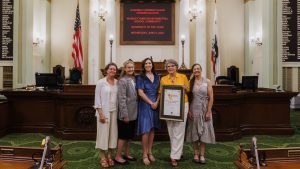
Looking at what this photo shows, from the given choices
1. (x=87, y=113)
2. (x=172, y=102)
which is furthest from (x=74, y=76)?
(x=172, y=102)

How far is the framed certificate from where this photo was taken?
255 cm

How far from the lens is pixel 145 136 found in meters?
2.72

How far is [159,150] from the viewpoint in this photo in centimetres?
335

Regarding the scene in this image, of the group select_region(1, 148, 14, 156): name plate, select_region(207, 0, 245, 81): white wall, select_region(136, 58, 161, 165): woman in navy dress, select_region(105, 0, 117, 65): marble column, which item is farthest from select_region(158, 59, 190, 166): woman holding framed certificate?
select_region(207, 0, 245, 81): white wall

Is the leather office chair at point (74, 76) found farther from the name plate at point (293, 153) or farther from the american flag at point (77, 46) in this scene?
the name plate at point (293, 153)

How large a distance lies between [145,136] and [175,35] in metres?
6.96

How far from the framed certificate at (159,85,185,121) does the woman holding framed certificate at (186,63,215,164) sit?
0.30 meters

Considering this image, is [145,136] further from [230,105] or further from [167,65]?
[230,105]

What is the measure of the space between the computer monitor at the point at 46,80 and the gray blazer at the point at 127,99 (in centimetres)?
299

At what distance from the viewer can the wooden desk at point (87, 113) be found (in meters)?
3.85

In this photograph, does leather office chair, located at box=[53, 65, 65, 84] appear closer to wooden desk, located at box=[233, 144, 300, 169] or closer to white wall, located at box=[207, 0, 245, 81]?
white wall, located at box=[207, 0, 245, 81]

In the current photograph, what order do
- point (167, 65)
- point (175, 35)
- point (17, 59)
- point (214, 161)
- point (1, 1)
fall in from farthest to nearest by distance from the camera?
1. point (175, 35)
2. point (1, 1)
3. point (17, 59)
4. point (214, 161)
5. point (167, 65)

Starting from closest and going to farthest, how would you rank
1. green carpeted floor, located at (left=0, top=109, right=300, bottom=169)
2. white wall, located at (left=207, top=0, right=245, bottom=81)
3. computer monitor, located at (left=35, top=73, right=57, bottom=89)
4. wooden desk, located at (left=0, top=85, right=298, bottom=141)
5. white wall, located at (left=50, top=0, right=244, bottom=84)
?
1. green carpeted floor, located at (left=0, top=109, right=300, bottom=169)
2. wooden desk, located at (left=0, top=85, right=298, bottom=141)
3. computer monitor, located at (left=35, top=73, right=57, bottom=89)
4. white wall, located at (left=50, top=0, right=244, bottom=84)
5. white wall, located at (left=207, top=0, right=245, bottom=81)

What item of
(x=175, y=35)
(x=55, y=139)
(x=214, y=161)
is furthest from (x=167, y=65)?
(x=175, y=35)
